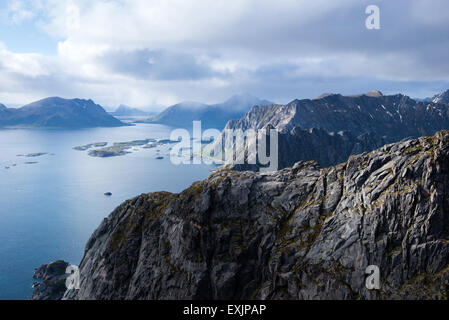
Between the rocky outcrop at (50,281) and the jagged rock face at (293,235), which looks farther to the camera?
the rocky outcrop at (50,281)

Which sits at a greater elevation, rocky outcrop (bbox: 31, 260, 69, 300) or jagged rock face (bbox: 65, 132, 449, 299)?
jagged rock face (bbox: 65, 132, 449, 299)

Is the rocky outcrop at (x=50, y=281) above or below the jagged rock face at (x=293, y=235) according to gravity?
below

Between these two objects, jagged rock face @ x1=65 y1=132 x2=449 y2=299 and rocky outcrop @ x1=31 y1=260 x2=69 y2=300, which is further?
rocky outcrop @ x1=31 y1=260 x2=69 y2=300

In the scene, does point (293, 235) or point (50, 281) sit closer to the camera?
point (293, 235)

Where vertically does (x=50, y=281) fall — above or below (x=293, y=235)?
below
